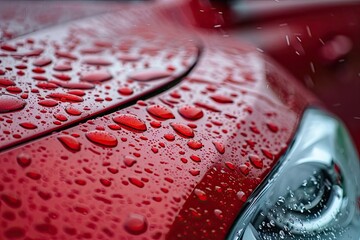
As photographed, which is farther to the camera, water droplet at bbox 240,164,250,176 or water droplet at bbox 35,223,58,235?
water droplet at bbox 240,164,250,176

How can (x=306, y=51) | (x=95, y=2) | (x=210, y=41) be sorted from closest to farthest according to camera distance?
(x=210, y=41)
(x=95, y=2)
(x=306, y=51)

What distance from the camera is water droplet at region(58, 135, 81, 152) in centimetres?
120

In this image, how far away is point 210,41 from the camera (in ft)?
6.92

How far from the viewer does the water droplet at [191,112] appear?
146 centimetres

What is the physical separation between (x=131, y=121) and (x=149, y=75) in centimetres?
32

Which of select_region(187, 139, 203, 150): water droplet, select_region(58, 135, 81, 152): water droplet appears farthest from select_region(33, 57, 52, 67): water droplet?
select_region(187, 139, 203, 150): water droplet

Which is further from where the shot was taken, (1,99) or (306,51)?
(306,51)

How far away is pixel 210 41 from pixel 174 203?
1.08 meters

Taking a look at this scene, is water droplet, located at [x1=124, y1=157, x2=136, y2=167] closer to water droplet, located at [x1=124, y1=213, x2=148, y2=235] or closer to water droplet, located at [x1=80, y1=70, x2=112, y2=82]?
water droplet, located at [x1=124, y1=213, x2=148, y2=235]

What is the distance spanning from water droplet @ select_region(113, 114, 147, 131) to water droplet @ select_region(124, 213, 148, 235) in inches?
11.8

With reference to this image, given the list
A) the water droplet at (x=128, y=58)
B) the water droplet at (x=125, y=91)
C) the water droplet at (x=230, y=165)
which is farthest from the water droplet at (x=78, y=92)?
the water droplet at (x=230, y=165)

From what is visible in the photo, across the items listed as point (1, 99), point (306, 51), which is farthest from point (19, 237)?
point (306, 51)

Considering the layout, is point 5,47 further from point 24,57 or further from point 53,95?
point 53,95

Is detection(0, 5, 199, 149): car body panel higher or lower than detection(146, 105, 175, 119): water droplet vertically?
higher
